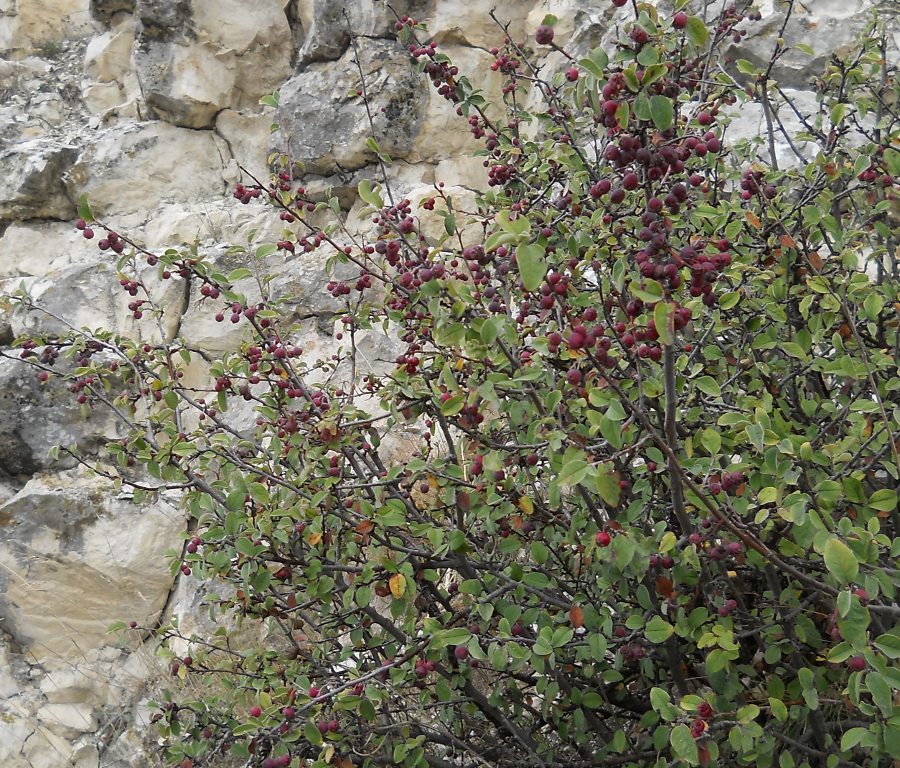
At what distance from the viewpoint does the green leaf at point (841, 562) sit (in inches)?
48.3

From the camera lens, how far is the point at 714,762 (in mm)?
1779

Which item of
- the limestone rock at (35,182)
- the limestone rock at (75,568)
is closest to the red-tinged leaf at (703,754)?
the limestone rock at (75,568)

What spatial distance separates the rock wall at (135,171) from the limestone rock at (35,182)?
0.05 ft

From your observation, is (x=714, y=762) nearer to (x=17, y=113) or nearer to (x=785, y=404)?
(x=785, y=404)

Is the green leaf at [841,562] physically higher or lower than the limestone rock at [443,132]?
lower

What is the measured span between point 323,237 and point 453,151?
418 cm

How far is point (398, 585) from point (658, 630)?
64cm

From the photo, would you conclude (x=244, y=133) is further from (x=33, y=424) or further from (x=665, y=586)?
(x=665, y=586)

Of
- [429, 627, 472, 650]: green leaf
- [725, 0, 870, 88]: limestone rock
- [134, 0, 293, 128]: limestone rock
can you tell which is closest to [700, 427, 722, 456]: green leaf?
[429, 627, 472, 650]: green leaf

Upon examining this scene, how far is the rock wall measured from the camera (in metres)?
5.09

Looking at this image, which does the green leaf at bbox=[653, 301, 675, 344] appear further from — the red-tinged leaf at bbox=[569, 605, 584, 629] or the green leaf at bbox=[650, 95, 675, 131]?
the red-tinged leaf at bbox=[569, 605, 584, 629]

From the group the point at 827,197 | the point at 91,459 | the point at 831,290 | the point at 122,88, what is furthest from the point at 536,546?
the point at 122,88

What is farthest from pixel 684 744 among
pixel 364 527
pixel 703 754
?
pixel 364 527

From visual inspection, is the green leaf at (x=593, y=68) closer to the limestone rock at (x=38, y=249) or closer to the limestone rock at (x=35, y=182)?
the limestone rock at (x=38, y=249)
